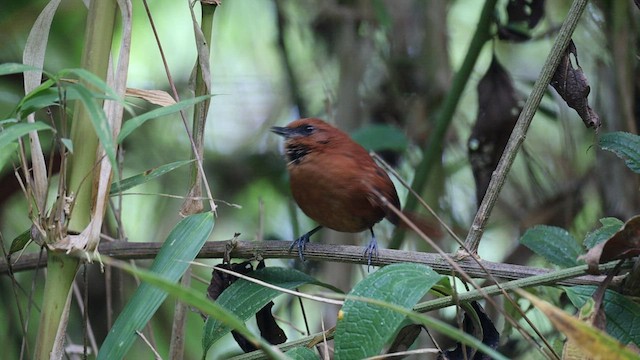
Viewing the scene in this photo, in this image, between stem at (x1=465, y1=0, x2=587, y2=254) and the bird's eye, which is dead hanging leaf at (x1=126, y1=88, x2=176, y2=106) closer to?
stem at (x1=465, y1=0, x2=587, y2=254)

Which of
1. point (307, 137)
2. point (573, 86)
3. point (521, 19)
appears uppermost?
point (521, 19)

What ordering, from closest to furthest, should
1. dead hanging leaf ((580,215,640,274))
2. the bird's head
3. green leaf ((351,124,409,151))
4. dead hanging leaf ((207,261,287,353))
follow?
dead hanging leaf ((580,215,640,274)) < dead hanging leaf ((207,261,287,353)) < the bird's head < green leaf ((351,124,409,151))

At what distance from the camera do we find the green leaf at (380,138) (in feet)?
8.05

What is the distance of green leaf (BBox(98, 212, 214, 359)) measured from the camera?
1.16m

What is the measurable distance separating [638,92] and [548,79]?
3.44 feet

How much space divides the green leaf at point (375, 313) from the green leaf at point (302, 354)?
0.13m

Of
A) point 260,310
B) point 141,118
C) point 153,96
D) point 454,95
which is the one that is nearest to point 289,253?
point 260,310

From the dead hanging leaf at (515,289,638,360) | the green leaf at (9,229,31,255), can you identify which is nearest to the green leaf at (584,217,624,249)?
the dead hanging leaf at (515,289,638,360)

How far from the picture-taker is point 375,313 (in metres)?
1.14

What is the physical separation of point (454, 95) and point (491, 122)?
0.13m

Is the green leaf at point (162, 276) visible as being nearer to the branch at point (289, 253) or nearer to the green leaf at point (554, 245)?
the branch at point (289, 253)

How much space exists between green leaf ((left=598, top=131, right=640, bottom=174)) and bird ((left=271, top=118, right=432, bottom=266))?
681 mm

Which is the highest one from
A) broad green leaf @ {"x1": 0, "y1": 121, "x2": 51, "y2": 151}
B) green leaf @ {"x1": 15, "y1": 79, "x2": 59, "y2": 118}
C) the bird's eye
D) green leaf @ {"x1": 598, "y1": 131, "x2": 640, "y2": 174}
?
green leaf @ {"x1": 15, "y1": 79, "x2": 59, "y2": 118}

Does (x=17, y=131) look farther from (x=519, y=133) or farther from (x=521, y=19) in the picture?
(x=521, y=19)
